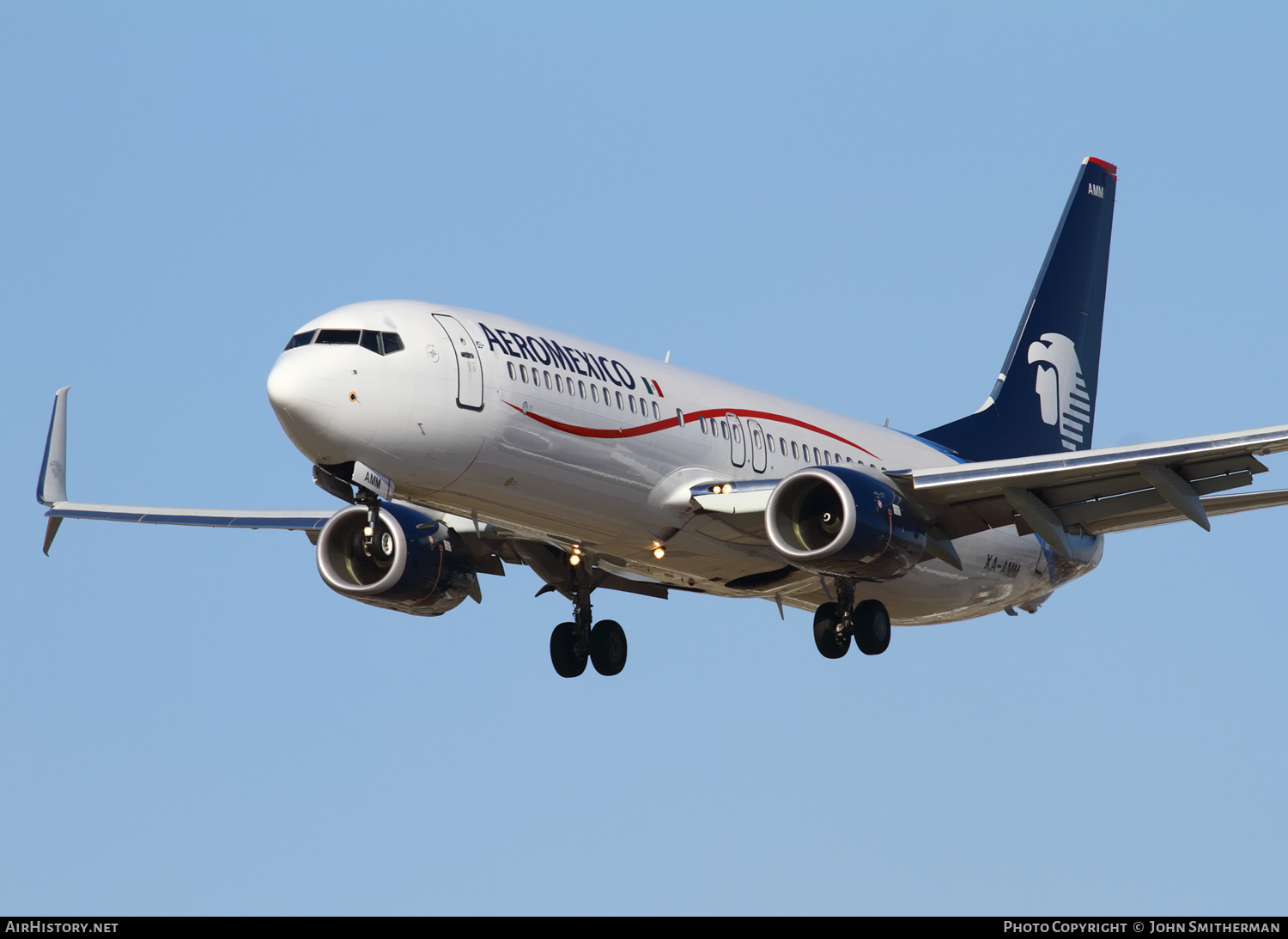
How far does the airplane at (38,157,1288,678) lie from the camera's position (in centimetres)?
2566

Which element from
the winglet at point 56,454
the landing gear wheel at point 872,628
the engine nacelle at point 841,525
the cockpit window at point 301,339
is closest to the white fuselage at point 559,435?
the cockpit window at point 301,339

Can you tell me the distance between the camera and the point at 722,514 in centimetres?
2911

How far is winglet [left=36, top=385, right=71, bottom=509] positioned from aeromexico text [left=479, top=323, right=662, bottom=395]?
1327cm

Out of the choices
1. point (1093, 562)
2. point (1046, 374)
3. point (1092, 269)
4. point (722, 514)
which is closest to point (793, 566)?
point (722, 514)

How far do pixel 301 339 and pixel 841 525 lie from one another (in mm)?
9129

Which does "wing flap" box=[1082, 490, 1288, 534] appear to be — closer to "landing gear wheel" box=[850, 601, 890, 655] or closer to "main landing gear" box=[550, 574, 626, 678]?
"landing gear wheel" box=[850, 601, 890, 655]

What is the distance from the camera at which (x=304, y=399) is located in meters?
24.9

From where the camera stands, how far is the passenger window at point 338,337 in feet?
83.8

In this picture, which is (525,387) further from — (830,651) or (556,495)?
(830,651)

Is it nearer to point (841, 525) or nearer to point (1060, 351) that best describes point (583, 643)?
point (841, 525)

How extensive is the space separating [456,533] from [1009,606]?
12492 millimetres

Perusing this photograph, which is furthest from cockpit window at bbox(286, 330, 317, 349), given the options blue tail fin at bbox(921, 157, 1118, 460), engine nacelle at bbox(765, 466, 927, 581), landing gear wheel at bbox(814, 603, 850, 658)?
blue tail fin at bbox(921, 157, 1118, 460)

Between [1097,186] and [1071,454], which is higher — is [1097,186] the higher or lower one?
the higher one
